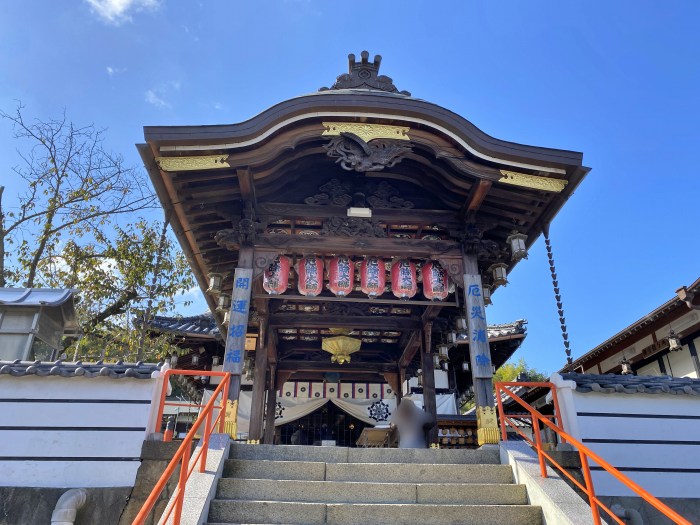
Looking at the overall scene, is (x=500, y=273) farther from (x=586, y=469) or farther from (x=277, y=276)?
(x=586, y=469)

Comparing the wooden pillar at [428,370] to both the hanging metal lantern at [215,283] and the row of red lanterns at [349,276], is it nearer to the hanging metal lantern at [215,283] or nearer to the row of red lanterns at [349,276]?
the row of red lanterns at [349,276]

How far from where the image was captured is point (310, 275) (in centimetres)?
1020

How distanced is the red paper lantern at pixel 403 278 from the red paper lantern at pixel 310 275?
5.05ft

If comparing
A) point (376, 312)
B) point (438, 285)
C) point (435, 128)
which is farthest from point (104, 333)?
point (435, 128)

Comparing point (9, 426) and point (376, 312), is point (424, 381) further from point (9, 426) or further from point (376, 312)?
point (9, 426)

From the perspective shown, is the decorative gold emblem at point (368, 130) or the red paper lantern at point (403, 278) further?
the red paper lantern at point (403, 278)

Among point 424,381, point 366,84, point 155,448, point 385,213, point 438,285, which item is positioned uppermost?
point 366,84

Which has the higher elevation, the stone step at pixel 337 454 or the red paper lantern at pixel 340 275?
the red paper lantern at pixel 340 275

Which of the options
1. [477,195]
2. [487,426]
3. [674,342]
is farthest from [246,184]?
[674,342]

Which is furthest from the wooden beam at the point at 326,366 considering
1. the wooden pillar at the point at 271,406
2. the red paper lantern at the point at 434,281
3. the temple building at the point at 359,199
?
the red paper lantern at the point at 434,281

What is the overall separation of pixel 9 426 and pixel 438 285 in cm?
762

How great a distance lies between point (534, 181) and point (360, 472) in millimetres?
6222

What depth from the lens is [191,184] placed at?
9.55m

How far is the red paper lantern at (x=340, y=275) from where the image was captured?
10.2 metres
